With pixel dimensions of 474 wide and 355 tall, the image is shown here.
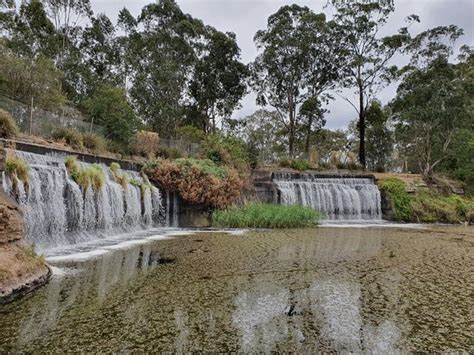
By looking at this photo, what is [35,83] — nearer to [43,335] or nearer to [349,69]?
[43,335]

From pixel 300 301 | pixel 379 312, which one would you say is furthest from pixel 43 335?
pixel 379 312

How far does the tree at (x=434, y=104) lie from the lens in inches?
1078

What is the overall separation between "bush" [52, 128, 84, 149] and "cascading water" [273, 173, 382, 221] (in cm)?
934

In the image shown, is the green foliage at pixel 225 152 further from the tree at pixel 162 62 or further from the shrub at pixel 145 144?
the tree at pixel 162 62

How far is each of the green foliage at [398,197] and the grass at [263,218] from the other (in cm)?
712

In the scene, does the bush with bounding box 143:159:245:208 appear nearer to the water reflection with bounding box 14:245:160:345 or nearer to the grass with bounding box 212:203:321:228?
the grass with bounding box 212:203:321:228

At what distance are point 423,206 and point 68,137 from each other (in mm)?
17319

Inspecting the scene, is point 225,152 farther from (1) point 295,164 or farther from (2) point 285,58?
(2) point 285,58

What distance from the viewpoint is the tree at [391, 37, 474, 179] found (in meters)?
27.4

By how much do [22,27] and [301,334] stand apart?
34.1 metres

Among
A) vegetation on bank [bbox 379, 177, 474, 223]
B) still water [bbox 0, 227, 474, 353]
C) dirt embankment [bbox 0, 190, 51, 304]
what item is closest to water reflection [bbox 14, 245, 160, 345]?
still water [bbox 0, 227, 474, 353]

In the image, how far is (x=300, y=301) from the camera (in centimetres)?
479

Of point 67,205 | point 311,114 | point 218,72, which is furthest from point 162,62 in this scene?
point 67,205

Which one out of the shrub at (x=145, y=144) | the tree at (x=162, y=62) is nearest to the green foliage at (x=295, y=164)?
the shrub at (x=145, y=144)
